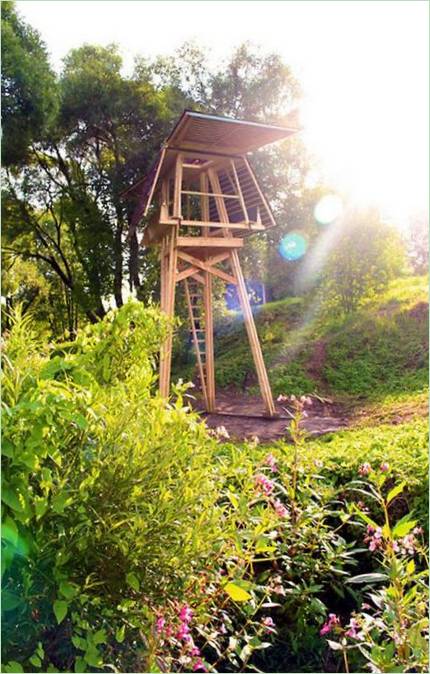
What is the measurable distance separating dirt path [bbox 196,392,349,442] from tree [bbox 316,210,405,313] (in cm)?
233

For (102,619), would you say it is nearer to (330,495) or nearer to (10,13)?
(330,495)

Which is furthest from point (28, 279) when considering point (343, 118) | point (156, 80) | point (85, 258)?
point (343, 118)

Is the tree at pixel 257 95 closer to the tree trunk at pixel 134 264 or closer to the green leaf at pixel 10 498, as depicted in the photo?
the tree trunk at pixel 134 264

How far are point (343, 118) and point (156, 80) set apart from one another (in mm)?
3477

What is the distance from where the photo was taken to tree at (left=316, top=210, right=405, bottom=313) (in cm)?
671

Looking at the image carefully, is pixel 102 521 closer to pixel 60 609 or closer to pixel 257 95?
pixel 60 609

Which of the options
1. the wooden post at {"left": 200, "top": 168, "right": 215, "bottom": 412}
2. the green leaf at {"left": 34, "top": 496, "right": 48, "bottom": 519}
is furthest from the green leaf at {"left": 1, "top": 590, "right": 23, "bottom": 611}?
the wooden post at {"left": 200, "top": 168, "right": 215, "bottom": 412}

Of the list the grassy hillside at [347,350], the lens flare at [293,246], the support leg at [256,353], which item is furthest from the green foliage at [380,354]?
the lens flare at [293,246]

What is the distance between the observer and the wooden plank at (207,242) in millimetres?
4184

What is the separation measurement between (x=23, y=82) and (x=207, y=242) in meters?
2.26

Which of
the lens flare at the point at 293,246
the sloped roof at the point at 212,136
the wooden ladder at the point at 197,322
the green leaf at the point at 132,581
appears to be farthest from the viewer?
the lens flare at the point at 293,246

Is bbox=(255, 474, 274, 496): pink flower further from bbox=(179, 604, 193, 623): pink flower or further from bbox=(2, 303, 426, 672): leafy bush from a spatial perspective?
bbox=(179, 604, 193, 623): pink flower

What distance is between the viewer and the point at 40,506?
2.19 ft

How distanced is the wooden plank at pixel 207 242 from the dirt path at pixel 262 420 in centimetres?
137
